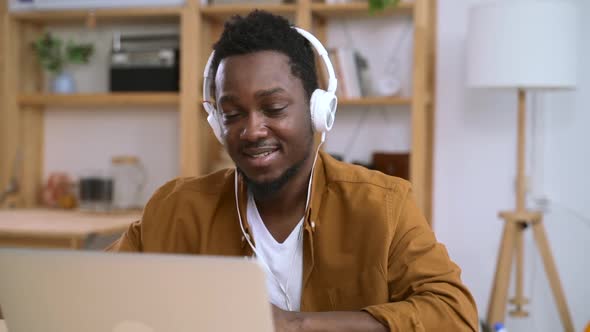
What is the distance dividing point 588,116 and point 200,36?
Answer: 1860mm

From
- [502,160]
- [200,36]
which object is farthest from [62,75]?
[502,160]

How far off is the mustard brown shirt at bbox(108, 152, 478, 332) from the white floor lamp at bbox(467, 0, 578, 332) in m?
1.64

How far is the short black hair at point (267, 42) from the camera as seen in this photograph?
1.39m

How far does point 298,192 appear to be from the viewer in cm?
149

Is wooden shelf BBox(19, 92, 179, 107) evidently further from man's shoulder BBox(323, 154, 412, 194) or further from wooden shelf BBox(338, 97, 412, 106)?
man's shoulder BBox(323, 154, 412, 194)

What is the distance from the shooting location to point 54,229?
2.79 meters

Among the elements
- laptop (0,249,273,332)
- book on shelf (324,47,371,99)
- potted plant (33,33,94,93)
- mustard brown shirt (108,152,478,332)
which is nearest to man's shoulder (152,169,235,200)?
mustard brown shirt (108,152,478,332)

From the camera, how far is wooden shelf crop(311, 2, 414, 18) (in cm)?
325

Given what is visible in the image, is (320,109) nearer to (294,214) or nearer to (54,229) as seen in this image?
(294,214)

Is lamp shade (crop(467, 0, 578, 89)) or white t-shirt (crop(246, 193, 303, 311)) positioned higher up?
lamp shade (crop(467, 0, 578, 89))

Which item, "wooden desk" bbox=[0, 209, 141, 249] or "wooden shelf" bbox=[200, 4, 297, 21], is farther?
"wooden shelf" bbox=[200, 4, 297, 21]

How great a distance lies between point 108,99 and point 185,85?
44 centimetres

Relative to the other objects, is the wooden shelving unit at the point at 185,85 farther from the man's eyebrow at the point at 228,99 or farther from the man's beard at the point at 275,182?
the man's eyebrow at the point at 228,99

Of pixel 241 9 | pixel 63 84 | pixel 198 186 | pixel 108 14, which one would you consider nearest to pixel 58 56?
pixel 63 84
